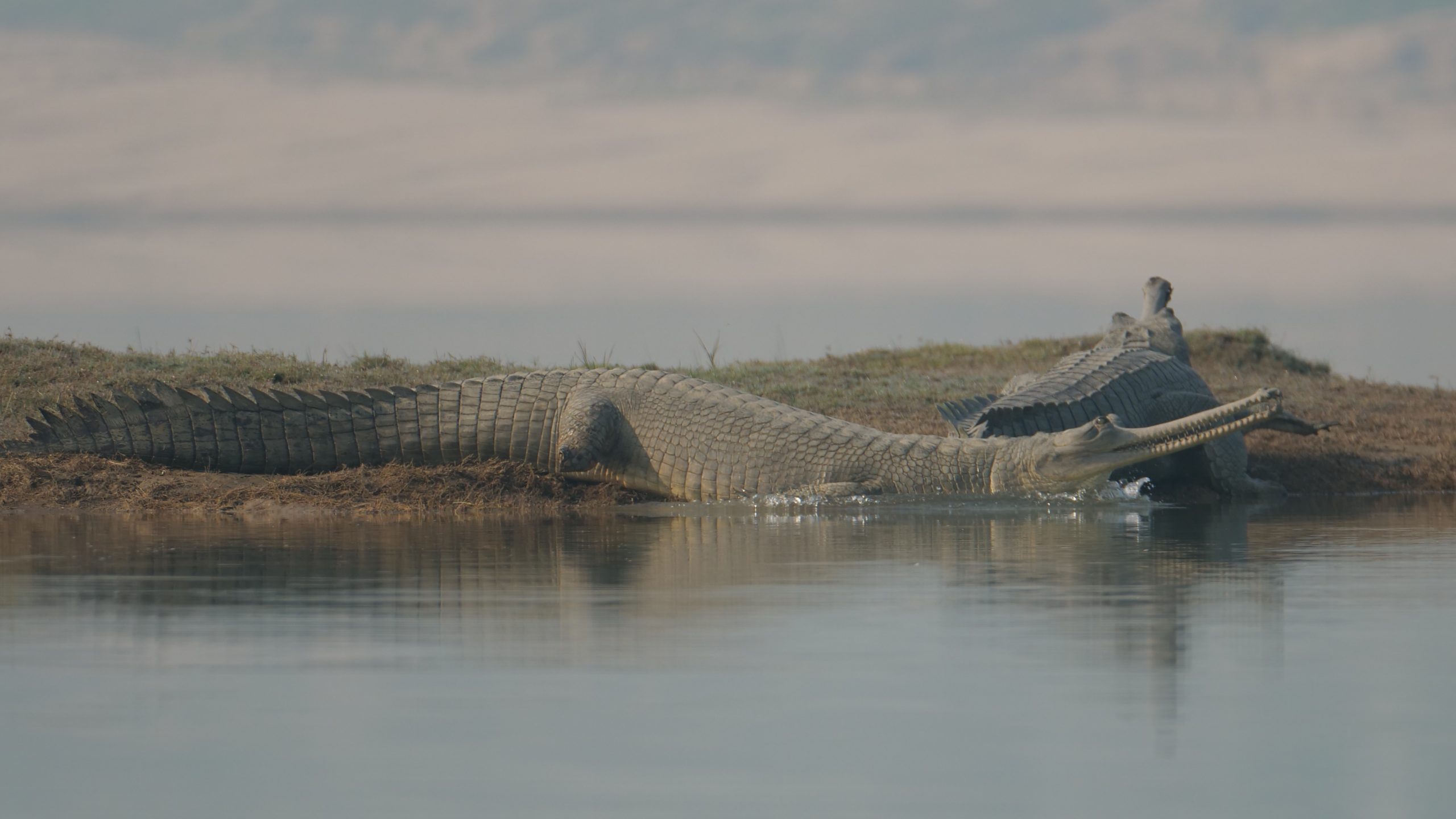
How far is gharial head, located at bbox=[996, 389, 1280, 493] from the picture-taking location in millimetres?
10773

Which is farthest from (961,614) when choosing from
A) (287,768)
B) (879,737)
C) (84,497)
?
(84,497)

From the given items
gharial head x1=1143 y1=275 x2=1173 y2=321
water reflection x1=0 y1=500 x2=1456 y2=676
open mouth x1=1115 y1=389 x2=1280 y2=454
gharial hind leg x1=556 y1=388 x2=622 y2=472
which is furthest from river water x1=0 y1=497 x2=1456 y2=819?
gharial head x1=1143 y1=275 x2=1173 y2=321

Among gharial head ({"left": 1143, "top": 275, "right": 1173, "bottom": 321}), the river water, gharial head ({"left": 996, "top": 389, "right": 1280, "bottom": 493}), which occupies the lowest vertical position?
the river water

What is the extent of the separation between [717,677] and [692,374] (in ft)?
46.0

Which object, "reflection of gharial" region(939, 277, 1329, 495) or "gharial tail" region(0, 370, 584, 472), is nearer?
"gharial tail" region(0, 370, 584, 472)

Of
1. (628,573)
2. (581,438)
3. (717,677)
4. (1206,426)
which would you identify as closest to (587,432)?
(581,438)

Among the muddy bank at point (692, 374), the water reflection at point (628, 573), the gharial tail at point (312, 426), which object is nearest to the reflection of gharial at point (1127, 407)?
the muddy bank at point (692, 374)

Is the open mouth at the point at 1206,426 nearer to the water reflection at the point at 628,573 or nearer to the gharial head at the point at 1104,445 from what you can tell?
the gharial head at the point at 1104,445

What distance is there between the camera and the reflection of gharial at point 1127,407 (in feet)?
43.0

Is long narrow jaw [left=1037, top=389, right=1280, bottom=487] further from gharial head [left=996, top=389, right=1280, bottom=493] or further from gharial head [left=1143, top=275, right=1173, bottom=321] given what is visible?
gharial head [left=1143, top=275, right=1173, bottom=321]

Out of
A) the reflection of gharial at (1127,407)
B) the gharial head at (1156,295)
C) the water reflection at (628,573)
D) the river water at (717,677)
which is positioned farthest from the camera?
the gharial head at (1156,295)

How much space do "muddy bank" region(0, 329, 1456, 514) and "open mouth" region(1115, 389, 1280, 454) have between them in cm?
250

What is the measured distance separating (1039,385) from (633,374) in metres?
3.84

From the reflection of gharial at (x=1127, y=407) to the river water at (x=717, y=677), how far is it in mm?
4601
